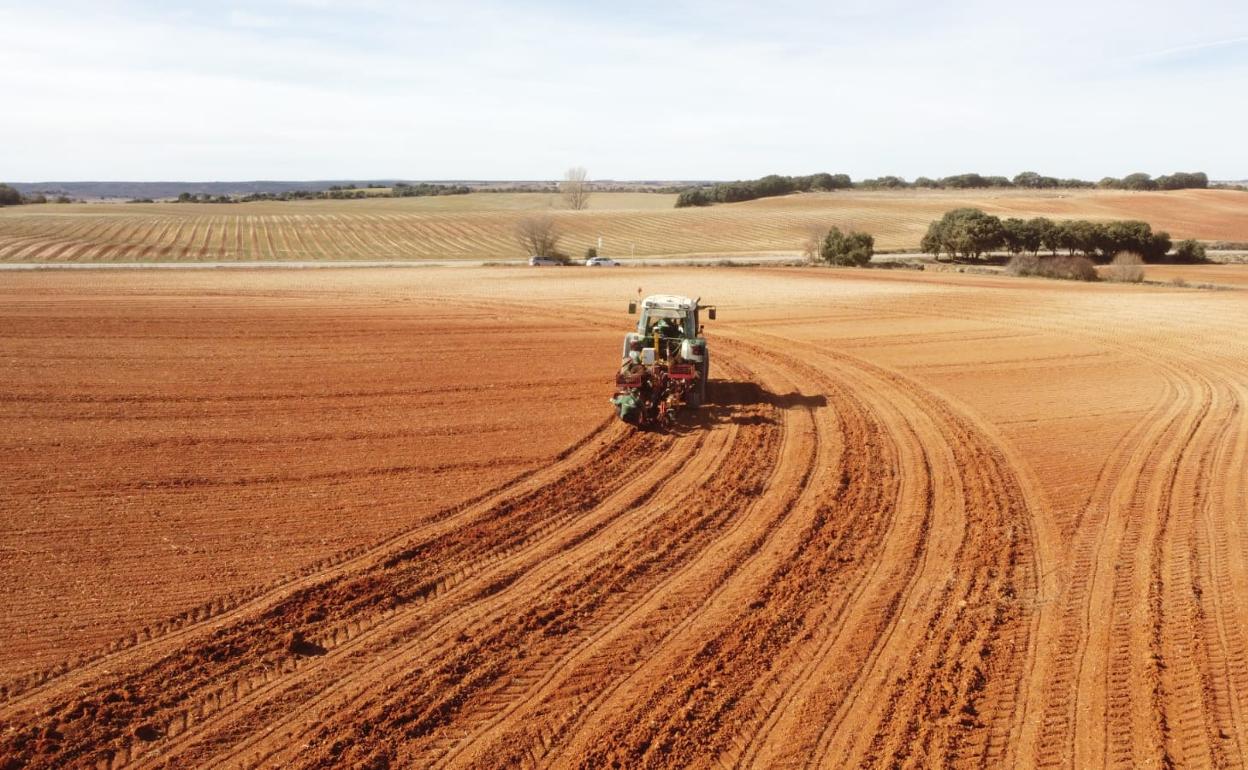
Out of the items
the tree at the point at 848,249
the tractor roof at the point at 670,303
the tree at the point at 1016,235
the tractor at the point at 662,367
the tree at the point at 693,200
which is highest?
the tree at the point at 693,200

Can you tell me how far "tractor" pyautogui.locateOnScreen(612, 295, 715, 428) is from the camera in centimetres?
1666

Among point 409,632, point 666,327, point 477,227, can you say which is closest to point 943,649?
point 409,632

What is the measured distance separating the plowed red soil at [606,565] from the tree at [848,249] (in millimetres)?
32423

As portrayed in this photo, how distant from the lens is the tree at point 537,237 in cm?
6269

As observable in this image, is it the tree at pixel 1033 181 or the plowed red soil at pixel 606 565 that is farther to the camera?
the tree at pixel 1033 181

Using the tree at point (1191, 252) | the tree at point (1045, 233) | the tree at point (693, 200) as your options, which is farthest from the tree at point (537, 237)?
the tree at point (693, 200)

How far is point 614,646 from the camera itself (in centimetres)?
895

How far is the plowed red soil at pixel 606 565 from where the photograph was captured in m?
7.66

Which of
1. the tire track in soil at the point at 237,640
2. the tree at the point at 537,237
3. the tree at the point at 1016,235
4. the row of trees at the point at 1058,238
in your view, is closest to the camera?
the tire track in soil at the point at 237,640

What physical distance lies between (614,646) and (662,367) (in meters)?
9.23

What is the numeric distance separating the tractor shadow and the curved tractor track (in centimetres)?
339

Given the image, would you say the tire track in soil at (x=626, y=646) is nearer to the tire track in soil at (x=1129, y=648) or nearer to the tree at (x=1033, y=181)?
the tire track in soil at (x=1129, y=648)

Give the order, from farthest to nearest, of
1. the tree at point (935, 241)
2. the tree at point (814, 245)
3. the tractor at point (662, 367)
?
the tree at point (935, 241)
the tree at point (814, 245)
the tractor at point (662, 367)

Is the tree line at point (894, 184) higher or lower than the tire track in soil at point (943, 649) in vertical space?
higher
